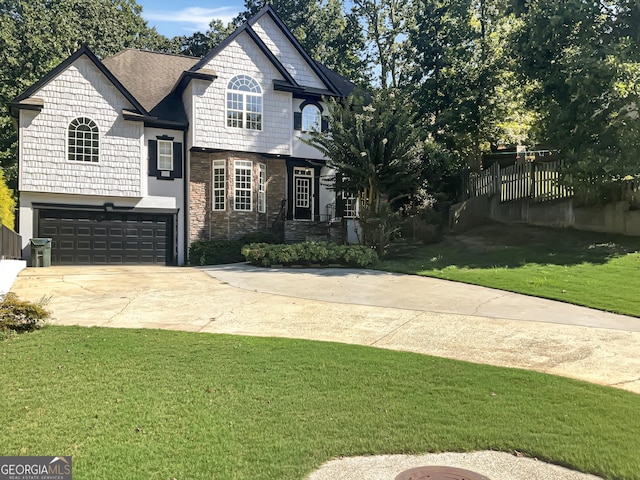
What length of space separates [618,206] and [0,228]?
17794 mm

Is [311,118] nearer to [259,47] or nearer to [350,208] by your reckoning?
[259,47]

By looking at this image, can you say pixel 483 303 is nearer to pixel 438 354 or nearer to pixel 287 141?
pixel 438 354

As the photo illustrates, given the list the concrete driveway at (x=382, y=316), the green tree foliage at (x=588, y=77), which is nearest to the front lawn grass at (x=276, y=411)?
the concrete driveway at (x=382, y=316)

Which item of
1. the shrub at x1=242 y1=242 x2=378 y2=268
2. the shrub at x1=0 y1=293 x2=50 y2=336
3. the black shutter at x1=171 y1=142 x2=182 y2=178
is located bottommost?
the shrub at x1=0 y1=293 x2=50 y2=336

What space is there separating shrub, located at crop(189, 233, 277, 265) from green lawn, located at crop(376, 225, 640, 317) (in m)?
6.33

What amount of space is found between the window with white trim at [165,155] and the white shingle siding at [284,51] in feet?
21.6

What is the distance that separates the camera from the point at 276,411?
4.80m

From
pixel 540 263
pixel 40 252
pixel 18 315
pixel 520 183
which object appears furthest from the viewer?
pixel 520 183

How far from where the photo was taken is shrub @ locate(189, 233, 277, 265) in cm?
2036

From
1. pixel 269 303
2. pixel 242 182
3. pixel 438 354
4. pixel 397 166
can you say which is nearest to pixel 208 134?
pixel 242 182

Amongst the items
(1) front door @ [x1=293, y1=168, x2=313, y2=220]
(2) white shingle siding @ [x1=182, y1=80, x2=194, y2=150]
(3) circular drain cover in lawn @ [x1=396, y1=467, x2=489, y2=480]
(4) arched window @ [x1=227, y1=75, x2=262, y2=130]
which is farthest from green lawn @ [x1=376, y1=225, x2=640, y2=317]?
(2) white shingle siding @ [x1=182, y1=80, x2=194, y2=150]

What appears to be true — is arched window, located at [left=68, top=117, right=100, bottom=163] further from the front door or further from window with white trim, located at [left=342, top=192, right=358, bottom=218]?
window with white trim, located at [left=342, top=192, right=358, bottom=218]

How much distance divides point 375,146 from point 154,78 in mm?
12603

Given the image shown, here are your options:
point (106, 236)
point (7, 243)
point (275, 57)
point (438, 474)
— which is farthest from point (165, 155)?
point (438, 474)
